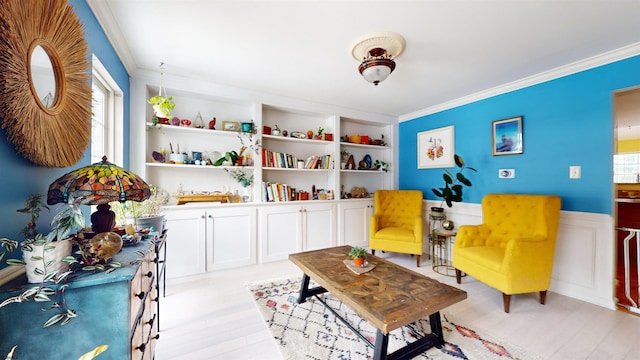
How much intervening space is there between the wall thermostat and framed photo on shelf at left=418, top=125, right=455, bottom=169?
610mm

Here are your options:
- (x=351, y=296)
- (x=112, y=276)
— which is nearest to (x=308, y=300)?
(x=351, y=296)

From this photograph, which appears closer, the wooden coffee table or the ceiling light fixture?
the wooden coffee table

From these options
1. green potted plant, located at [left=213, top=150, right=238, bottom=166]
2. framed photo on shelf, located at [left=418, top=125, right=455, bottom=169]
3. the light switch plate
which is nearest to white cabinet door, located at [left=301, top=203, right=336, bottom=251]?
green potted plant, located at [left=213, top=150, right=238, bottom=166]

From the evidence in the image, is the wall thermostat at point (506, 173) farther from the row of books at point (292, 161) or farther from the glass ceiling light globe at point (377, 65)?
the row of books at point (292, 161)

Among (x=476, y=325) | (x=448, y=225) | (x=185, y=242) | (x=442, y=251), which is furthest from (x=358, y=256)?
(x=442, y=251)

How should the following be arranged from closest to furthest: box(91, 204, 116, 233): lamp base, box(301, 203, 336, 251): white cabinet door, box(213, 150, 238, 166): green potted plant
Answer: box(91, 204, 116, 233): lamp base, box(213, 150, 238, 166): green potted plant, box(301, 203, 336, 251): white cabinet door

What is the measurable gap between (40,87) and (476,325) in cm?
294

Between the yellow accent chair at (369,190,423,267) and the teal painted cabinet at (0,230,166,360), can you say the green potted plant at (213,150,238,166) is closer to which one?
the yellow accent chair at (369,190,423,267)

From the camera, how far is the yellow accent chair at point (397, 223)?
3113mm

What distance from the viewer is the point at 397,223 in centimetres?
361

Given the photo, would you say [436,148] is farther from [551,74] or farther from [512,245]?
[512,245]

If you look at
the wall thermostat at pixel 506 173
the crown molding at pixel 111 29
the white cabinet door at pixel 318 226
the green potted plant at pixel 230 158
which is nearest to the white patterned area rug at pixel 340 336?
the white cabinet door at pixel 318 226

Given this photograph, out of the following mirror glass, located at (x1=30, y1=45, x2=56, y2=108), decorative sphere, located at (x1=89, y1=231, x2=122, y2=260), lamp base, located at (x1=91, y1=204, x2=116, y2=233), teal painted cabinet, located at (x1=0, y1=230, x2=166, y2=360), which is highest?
mirror glass, located at (x1=30, y1=45, x2=56, y2=108)

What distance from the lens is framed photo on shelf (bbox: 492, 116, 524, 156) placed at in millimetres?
2748
